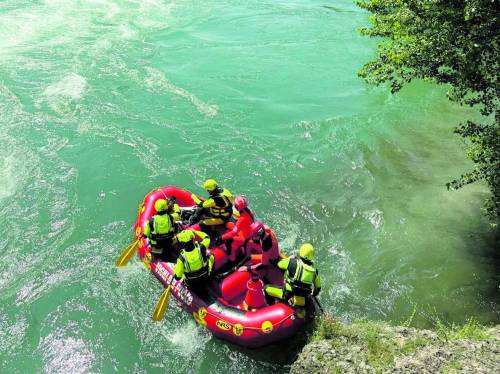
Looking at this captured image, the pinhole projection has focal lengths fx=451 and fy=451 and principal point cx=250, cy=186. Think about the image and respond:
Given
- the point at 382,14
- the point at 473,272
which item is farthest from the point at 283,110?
the point at 473,272

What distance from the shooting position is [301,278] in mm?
6469

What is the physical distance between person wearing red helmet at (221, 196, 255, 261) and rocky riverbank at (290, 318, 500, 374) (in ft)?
6.58

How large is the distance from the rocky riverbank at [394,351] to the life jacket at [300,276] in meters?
0.60

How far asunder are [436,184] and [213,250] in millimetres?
6542

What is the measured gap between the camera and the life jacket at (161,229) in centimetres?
779

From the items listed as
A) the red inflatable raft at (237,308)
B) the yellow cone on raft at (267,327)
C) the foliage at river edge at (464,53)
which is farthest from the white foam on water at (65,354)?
the foliage at river edge at (464,53)

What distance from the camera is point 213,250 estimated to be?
26.0 feet

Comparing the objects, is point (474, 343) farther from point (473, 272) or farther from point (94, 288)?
point (94, 288)

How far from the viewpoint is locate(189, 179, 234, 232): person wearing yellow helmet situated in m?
8.38

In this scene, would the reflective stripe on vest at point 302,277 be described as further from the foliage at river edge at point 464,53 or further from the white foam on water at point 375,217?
the white foam on water at point 375,217

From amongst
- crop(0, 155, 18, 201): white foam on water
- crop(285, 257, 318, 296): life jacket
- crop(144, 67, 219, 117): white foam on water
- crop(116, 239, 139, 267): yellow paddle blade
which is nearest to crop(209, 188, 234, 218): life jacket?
crop(116, 239, 139, 267): yellow paddle blade

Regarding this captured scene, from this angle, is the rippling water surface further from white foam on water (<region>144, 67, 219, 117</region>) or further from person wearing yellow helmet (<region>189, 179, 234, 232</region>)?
person wearing yellow helmet (<region>189, 179, 234, 232</region>)

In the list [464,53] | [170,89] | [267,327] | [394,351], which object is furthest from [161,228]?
[170,89]

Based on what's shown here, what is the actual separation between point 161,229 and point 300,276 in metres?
2.68
